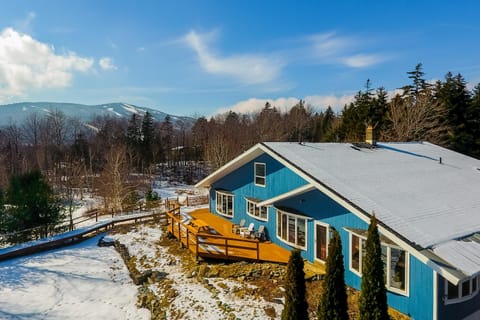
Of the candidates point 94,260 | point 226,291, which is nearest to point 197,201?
point 94,260

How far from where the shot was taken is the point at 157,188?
46.6 m

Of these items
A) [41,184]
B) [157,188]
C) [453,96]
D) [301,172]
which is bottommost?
[157,188]

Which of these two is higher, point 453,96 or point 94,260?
point 453,96

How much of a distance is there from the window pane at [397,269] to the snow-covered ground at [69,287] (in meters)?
7.40

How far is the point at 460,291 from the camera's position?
817 cm

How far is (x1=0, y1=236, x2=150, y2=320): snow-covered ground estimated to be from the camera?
10.1 m

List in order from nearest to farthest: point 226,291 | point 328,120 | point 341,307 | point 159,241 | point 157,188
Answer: point 341,307 < point 226,291 < point 159,241 < point 157,188 < point 328,120

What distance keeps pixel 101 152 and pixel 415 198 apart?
54.9 metres

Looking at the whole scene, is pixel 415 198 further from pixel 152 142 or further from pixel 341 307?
pixel 152 142

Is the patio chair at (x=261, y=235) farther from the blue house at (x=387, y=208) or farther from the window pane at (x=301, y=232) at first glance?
the window pane at (x=301, y=232)

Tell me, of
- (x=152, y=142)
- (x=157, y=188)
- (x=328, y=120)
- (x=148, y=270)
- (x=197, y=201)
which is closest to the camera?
(x=148, y=270)

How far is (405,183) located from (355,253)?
142 inches

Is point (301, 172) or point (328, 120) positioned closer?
point (301, 172)

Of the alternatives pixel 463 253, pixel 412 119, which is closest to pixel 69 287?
pixel 463 253
